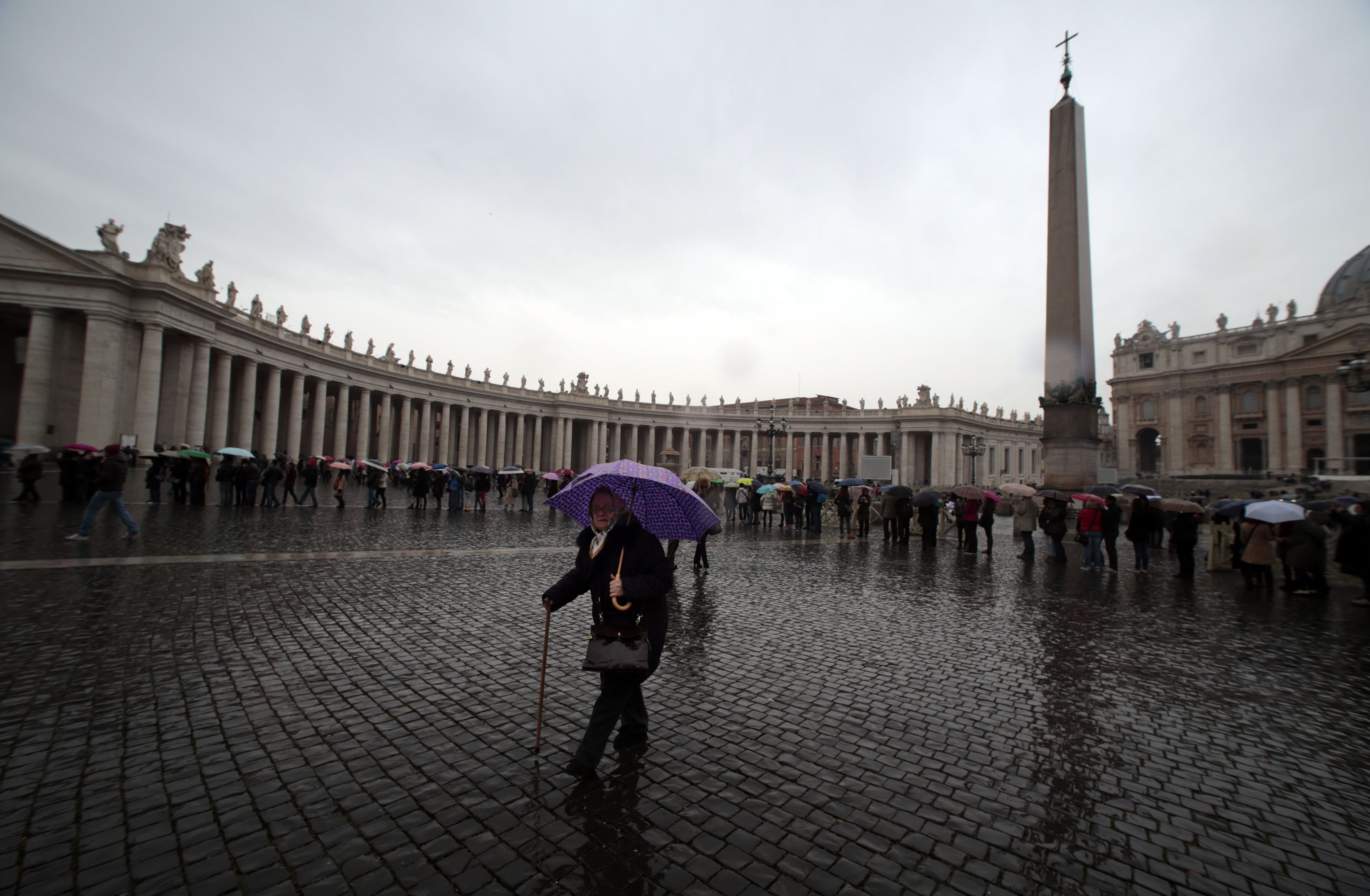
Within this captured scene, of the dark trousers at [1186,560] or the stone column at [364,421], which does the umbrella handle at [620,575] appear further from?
the stone column at [364,421]

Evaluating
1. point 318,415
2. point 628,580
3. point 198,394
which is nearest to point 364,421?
point 318,415

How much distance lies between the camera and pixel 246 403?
1409 inches

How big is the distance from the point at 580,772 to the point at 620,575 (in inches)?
43.3

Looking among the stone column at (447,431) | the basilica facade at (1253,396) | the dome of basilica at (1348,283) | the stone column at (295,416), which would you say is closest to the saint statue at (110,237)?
the stone column at (295,416)

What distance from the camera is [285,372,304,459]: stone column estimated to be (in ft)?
131

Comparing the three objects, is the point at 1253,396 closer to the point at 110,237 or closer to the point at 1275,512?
the point at 1275,512

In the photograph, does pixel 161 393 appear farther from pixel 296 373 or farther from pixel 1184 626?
pixel 1184 626

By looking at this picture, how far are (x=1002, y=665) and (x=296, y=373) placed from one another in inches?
1771

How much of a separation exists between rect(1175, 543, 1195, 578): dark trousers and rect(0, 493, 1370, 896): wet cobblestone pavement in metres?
4.67

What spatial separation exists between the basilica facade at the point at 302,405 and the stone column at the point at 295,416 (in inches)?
5.3

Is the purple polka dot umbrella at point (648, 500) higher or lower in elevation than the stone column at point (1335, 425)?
lower

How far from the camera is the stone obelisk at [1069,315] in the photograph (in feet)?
59.8

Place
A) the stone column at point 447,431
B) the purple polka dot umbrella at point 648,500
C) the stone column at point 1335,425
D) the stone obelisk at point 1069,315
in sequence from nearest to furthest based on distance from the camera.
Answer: the purple polka dot umbrella at point 648,500, the stone obelisk at point 1069,315, the stone column at point 1335,425, the stone column at point 447,431


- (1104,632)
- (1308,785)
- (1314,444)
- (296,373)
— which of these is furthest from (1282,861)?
(1314,444)
